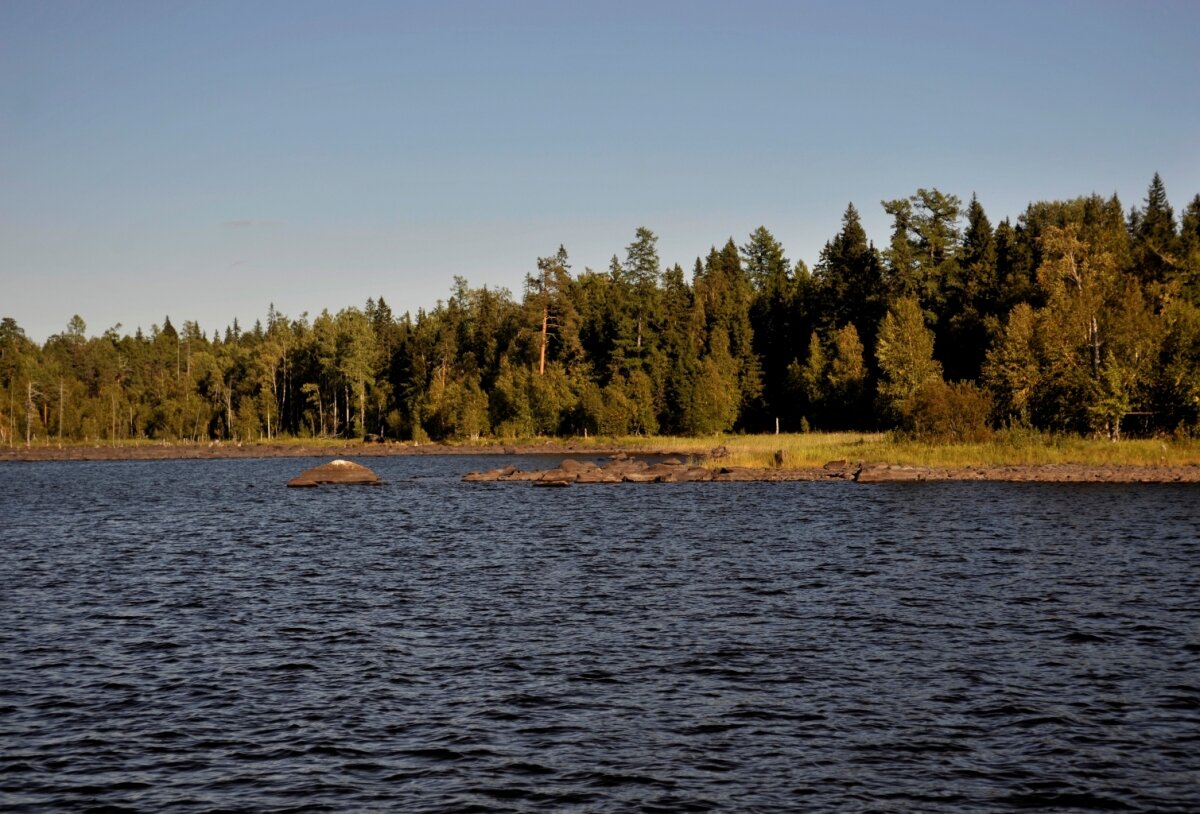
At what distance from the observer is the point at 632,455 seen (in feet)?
367

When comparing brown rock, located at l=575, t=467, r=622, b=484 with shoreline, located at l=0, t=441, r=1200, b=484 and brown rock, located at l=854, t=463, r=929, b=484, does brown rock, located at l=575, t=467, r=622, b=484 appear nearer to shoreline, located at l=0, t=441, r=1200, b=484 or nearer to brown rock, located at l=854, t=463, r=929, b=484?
shoreline, located at l=0, t=441, r=1200, b=484

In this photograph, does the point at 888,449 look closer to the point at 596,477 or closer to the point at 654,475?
the point at 654,475

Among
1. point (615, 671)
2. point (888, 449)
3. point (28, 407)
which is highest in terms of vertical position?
point (28, 407)

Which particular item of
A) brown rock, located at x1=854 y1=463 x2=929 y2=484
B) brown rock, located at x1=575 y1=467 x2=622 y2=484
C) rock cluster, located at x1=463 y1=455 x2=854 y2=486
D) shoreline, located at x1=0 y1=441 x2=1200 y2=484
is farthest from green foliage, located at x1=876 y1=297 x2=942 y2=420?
brown rock, located at x1=575 y1=467 x2=622 y2=484

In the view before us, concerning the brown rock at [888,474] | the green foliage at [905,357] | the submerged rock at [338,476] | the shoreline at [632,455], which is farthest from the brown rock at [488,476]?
the green foliage at [905,357]

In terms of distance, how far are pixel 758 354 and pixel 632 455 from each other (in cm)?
3430

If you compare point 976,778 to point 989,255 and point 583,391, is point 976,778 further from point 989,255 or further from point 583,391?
point 583,391

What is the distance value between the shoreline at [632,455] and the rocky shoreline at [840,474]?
54 millimetres

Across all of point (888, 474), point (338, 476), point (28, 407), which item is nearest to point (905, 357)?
point (888, 474)

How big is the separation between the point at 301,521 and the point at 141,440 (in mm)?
130767

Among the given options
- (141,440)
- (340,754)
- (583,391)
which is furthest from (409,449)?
(340,754)

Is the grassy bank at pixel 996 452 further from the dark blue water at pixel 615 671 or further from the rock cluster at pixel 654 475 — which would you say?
the dark blue water at pixel 615 671

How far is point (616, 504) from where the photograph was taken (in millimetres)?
59344

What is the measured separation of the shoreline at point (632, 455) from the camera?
63531 millimetres
